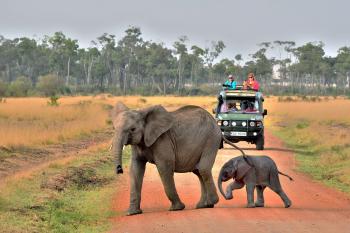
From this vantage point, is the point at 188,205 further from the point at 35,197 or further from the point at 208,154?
the point at 35,197

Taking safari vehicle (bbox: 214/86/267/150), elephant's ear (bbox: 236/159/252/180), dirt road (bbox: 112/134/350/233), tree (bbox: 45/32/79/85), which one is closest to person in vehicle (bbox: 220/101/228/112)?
safari vehicle (bbox: 214/86/267/150)

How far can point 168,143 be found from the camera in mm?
11477

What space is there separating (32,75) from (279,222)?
4725 inches

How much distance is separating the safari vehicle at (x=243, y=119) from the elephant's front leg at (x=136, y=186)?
39.9 feet

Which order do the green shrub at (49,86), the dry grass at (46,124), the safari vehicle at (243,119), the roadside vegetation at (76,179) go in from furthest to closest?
the green shrub at (49,86) → the dry grass at (46,124) → the safari vehicle at (243,119) → the roadside vegetation at (76,179)

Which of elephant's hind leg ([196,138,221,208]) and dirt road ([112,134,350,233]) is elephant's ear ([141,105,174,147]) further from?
dirt road ([112,134,350,233])

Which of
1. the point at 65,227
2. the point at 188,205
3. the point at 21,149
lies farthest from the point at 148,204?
the point at 21,149

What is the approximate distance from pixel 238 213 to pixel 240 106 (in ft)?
44.4

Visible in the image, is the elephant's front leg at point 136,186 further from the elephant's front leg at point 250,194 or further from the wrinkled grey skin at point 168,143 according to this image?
the elephant's front leg at point 250,194

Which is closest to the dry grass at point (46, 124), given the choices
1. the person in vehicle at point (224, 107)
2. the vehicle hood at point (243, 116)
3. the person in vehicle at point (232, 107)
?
the person in vehicle at point (224, 107)

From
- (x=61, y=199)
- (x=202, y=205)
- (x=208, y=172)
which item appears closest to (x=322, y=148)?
(x=61, y=199)

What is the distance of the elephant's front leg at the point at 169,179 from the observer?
448 inches

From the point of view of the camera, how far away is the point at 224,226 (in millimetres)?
9703

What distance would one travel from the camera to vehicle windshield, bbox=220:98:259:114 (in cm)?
2397
